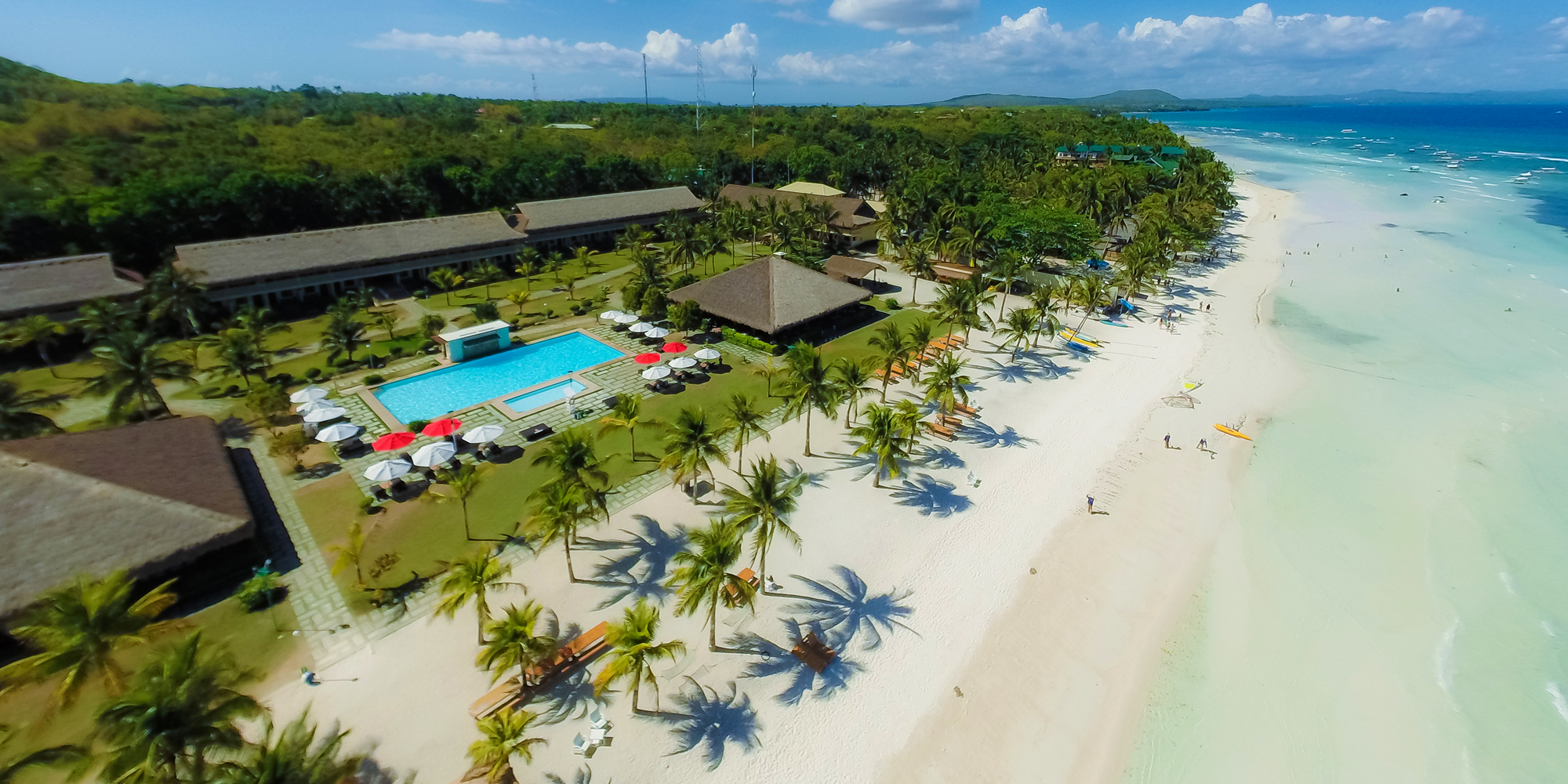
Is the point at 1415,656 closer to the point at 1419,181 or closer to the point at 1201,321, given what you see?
the point at 1201,321

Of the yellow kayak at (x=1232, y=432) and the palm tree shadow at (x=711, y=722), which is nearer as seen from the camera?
the palm tree shadow at (x=711, y=722)

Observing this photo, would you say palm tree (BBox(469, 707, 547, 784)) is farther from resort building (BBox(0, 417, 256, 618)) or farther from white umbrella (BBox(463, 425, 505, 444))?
white umbrella (BBox(463, 425, 505, 444))

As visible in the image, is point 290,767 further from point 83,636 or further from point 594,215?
point 594,215

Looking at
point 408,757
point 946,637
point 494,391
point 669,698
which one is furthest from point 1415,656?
point 494,391

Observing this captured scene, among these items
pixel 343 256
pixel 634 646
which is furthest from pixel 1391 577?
pixel 343 256

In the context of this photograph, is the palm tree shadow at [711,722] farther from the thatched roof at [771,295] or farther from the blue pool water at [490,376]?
the thatched roof at [771,295]

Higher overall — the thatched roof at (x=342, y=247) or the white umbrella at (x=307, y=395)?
the thatched roof at (x=342, y=247)

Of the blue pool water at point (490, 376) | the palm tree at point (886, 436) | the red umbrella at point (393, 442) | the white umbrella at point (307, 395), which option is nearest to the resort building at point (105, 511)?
the red umbrella at point (393, 442)
